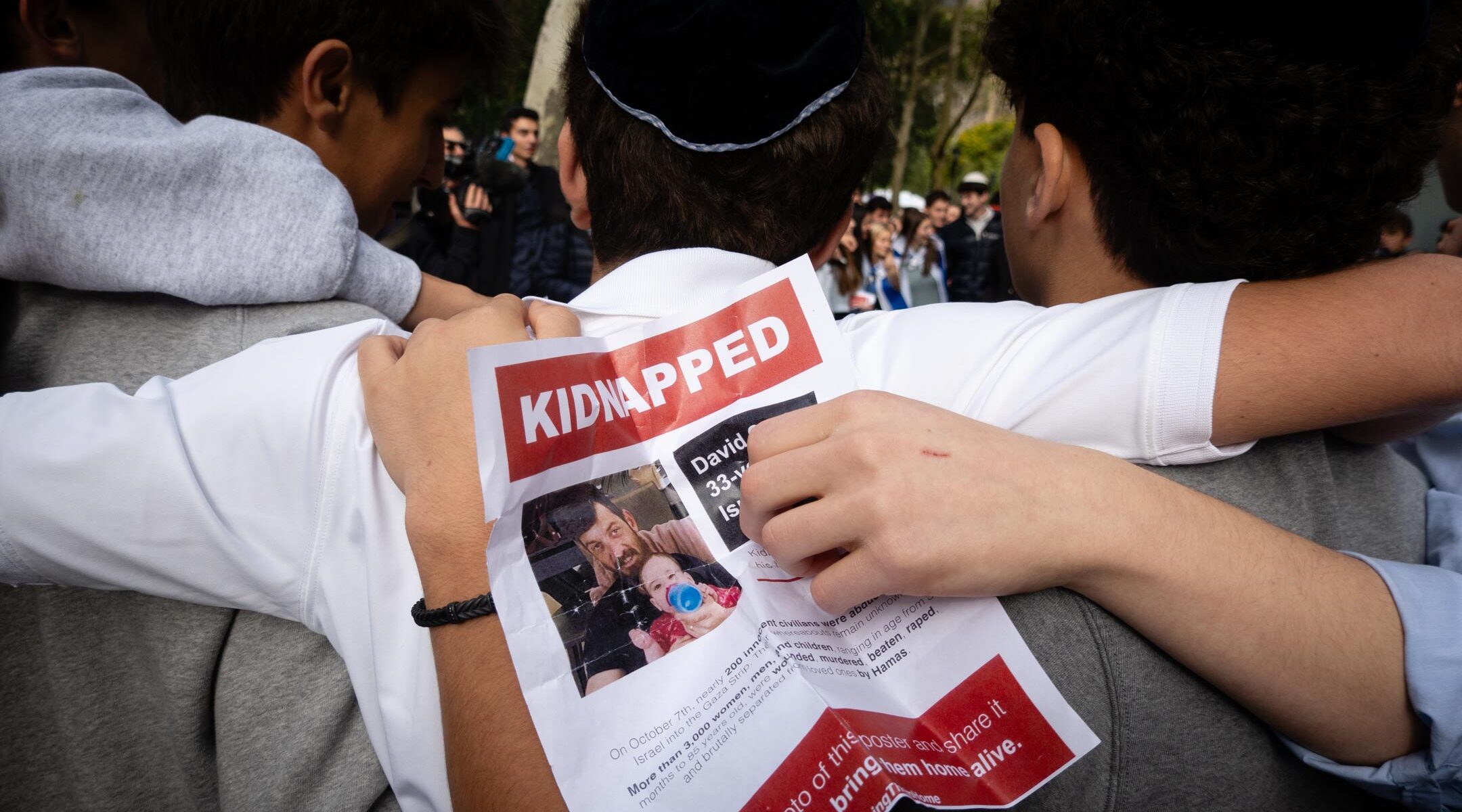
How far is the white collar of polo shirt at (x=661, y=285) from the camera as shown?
108cm

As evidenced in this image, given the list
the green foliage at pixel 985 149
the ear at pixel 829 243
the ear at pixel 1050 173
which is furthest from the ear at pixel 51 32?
the green foliage at pixel 985 149

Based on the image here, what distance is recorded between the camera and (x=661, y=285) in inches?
43.1

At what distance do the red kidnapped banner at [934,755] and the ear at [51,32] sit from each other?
5.03 ft

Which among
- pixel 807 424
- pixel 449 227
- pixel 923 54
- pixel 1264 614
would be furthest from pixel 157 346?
pixel 923 54

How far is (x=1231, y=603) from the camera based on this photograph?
80 cm

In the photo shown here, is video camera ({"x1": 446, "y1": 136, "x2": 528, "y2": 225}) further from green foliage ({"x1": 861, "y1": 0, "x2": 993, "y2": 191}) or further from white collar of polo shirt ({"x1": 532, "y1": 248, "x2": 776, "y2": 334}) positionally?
green foliage ({"x1": 861, "y1": 0, "x2": 993, "y2": 191})

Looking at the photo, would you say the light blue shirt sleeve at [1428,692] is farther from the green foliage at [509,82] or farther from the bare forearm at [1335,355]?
the green foliage at [509,82]

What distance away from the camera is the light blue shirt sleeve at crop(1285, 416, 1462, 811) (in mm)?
794

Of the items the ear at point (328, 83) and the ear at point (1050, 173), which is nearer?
the ear at point (1050, 173)

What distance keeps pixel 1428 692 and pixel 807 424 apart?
62 cm

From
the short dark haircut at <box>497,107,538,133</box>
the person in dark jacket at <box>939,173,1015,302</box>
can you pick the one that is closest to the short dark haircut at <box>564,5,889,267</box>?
the short dark haircut at <box>497,107,538,133</box>

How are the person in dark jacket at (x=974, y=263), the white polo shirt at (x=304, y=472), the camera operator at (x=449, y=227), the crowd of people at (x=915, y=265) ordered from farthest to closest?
the person in dark jacket at (x=974, y=263)
the crowd of people at (x=915, y=265)
the camera operator at (x=449, y=227)
the white polo shirt at (x=304, y=472)

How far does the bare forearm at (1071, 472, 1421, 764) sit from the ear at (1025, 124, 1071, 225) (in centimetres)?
47

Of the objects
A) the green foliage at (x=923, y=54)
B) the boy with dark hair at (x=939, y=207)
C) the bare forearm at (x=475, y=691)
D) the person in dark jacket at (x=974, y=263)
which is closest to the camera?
the bare forearm at (x=475, y=691)
